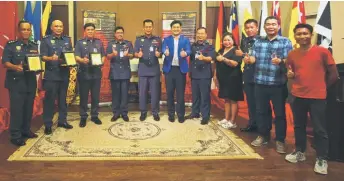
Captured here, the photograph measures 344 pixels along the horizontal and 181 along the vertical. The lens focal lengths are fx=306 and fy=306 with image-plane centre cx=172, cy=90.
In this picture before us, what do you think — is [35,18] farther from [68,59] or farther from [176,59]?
[176,59]

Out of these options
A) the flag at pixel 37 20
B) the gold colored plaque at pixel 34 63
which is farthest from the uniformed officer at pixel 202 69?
the flag at pixel 37 20

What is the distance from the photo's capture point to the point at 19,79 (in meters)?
3.04

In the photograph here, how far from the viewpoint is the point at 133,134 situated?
3.53m

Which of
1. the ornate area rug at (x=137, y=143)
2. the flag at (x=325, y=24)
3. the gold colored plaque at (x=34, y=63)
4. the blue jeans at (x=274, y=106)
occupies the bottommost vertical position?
the ornate area rug at (x=137, y=143)

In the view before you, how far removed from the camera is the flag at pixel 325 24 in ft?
11.0

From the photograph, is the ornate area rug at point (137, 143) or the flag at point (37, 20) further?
the flag at point (37, 20)

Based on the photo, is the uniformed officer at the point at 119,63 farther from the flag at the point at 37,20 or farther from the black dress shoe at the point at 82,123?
the flag at the point at 37,20

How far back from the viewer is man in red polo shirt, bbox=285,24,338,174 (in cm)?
241

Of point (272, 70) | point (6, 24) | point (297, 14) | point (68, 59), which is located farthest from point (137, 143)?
point (297, 14)

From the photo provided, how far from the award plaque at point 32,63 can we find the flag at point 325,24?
9.87 feet

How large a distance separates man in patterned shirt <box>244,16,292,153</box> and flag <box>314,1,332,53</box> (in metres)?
0.81

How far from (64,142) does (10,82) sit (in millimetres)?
804

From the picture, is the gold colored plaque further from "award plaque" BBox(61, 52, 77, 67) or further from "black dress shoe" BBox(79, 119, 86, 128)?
"black dress shoe" BBox(79, 119, 86, 128)

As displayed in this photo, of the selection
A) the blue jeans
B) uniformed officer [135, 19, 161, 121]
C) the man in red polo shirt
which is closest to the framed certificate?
uniformed officer [135, 19, 161, 121]
